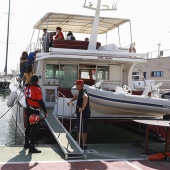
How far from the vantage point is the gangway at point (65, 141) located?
23.7 ft

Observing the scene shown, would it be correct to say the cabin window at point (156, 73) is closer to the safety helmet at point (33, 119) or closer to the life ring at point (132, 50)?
the life ring at point (132, 50)

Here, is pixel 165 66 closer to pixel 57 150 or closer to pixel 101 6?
pixel 101 6

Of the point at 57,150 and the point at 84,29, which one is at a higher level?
the point at 84,29

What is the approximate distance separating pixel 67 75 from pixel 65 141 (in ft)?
14.4

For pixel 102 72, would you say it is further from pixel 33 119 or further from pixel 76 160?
pixel 76 160

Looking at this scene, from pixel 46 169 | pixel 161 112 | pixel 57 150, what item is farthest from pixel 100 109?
pixel 46 169

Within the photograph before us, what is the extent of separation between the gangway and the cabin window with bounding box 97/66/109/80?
3166mm

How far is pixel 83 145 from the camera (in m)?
7.96

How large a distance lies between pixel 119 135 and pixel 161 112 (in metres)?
3.50

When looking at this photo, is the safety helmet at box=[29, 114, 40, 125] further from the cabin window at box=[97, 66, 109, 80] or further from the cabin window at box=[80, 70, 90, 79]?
the cabin window at box=[97, 66, 109, 80]

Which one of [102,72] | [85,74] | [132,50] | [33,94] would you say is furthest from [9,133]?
[33,94]

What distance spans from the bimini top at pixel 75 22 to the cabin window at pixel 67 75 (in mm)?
1978

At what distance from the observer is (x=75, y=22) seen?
14.1 metres

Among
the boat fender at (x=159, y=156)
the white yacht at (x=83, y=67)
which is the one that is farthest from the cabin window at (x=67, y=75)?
the boat fender at (x=159, y=156)
